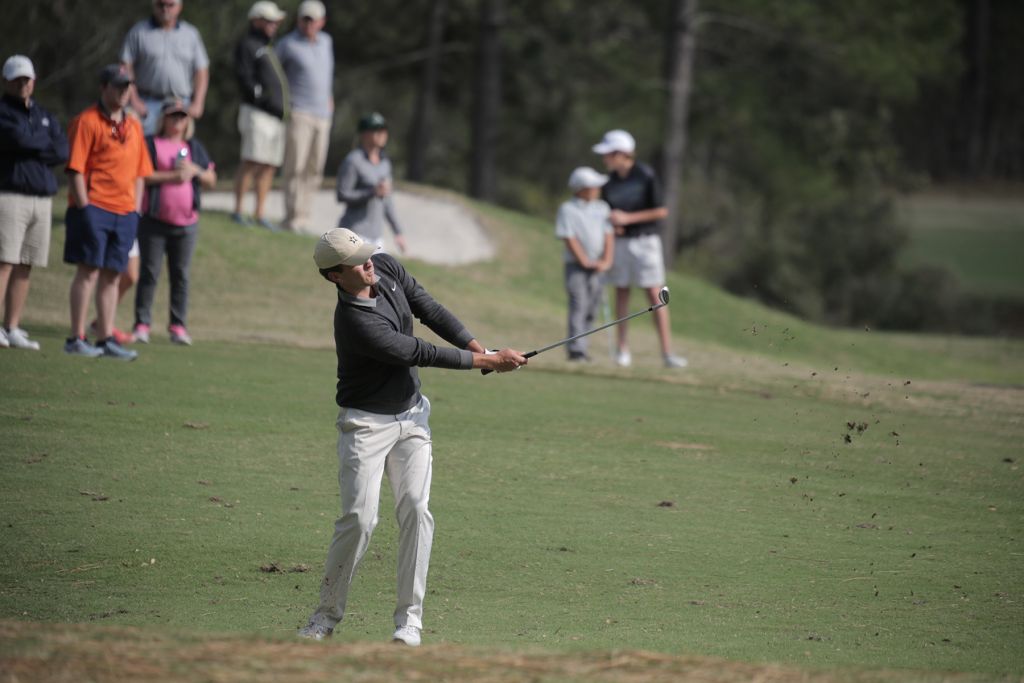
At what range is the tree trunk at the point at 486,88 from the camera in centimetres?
3094

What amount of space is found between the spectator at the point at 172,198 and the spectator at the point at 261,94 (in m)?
3.91

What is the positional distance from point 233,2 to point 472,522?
Result: 76.7 ft

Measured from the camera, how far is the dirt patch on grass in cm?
557

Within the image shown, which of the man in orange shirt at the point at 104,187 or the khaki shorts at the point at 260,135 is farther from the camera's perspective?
the khaki shorts at the point at 260,135

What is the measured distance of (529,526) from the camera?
897 centimetres

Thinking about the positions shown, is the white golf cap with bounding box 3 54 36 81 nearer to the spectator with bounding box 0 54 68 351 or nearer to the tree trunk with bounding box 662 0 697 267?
the spectator with bounding box 0 54 68 351

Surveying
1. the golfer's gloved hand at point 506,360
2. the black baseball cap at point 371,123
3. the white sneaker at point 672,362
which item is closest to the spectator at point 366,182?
the black baseball cap at point 371,123

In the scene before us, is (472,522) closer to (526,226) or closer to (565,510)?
(565,510)

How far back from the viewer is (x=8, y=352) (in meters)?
12.2

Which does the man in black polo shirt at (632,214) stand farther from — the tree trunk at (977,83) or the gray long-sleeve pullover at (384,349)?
the tree trunk at (977,83)

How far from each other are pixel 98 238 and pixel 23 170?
30.8 inches

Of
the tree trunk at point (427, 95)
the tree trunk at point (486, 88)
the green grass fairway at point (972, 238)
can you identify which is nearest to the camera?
the tree trunk at point (486, 88)

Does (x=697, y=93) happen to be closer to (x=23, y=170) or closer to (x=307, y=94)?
(x=307, y=94)

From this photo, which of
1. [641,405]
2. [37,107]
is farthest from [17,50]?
[641,405]
